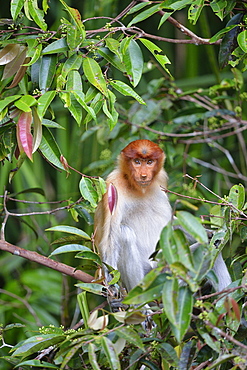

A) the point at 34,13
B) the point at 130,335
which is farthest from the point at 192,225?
the point at 34,13

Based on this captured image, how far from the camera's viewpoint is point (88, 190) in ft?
6.75

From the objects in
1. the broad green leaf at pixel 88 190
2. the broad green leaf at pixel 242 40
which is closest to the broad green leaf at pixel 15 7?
the broad green leaf at pixel 88 190

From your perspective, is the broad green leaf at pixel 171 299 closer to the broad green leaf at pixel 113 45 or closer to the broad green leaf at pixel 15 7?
the broad green leaf at pixel 113 45

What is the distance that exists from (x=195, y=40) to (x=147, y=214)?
126 cm

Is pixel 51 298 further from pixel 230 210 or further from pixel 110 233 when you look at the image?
pixel 230 210

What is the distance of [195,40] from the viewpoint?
94.5 inches

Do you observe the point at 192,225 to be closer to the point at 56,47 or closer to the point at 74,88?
the point at 74,88

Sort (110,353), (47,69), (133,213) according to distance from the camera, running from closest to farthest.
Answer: (110,353)
(47,69)
(133,213)

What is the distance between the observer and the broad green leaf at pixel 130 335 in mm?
1448

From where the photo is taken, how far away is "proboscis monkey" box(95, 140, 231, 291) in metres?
3.01

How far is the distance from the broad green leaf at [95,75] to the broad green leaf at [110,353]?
0.84m

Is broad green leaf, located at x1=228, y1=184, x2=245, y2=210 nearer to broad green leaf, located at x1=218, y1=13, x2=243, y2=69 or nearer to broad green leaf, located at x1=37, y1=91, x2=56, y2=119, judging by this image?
broad green leaf, located at x1=218, y1=13, x2=243, y2=69

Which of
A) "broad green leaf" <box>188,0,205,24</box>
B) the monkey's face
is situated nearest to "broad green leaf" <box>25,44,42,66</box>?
"broad green leaf" <box>188,0,205,24</box>

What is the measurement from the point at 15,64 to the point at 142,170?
1269mm
